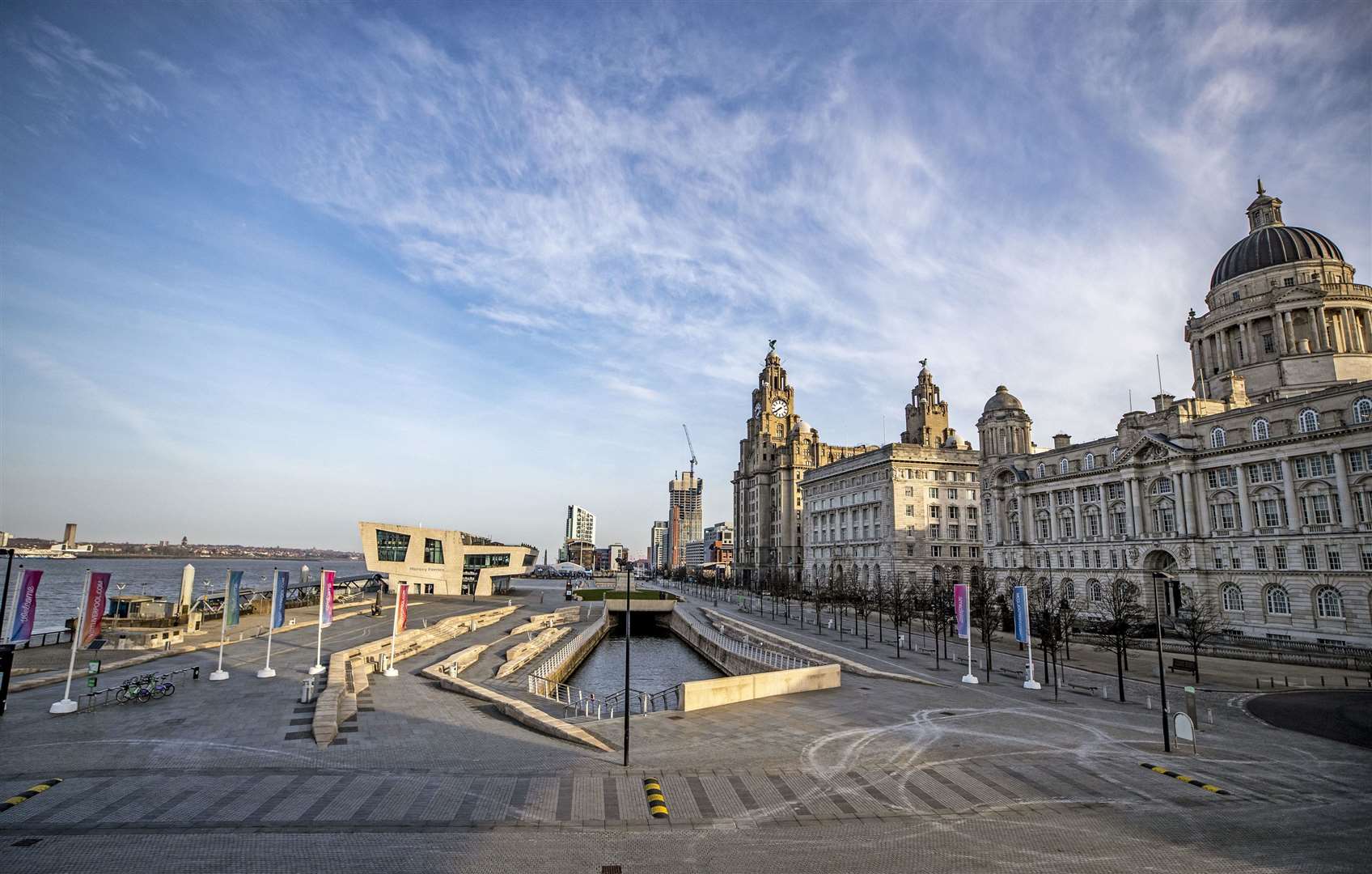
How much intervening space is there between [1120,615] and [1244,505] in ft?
62.7

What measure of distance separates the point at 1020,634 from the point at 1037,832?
23624mm

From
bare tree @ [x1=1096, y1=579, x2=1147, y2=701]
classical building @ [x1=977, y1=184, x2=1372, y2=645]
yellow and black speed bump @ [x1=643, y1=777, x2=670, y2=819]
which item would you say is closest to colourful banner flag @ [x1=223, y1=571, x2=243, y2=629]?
yellow and black speed bump @ [x1=643, y1=777, x2=670, y2=819]

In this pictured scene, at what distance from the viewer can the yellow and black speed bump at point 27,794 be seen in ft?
54.2

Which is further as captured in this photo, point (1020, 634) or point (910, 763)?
point (1020, 634)

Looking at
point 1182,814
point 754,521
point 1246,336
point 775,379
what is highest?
point 775,379

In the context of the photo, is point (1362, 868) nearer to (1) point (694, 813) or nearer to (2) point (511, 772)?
(1) point (694, 813)

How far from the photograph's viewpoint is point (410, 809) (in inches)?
675

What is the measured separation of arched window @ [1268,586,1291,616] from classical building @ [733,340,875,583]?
9398 centimetres

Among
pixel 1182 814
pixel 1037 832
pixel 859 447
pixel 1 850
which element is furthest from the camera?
pixel 859 447

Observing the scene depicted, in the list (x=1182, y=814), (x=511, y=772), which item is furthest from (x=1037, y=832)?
(x=511, y=772)

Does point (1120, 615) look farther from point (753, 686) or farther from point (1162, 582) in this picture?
point (753, 686)

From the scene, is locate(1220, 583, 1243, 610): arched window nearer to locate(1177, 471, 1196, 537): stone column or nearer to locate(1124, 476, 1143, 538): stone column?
locate(1177, 471, 1196, 537): stone column

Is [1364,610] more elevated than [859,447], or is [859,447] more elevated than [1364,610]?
[859,447]

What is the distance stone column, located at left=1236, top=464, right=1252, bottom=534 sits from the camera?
63594 mm
